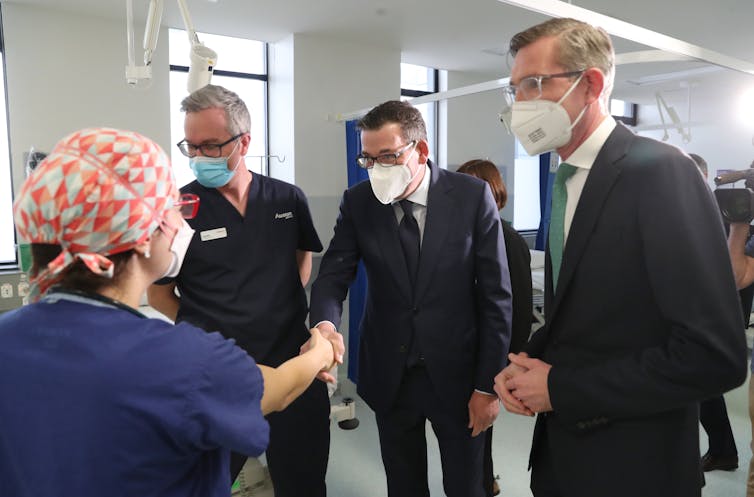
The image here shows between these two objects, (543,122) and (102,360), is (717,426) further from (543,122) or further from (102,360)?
(102,360)

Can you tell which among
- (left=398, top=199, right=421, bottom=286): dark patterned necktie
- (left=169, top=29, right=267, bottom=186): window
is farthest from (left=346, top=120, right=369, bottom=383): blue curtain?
(left=398, top=199, right=421, bottom=286): dark patterned necktie

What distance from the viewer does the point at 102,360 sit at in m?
0.74

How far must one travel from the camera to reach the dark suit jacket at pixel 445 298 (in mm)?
1623

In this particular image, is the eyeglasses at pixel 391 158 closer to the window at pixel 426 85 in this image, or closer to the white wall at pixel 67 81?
the white wall at pixel 67 81

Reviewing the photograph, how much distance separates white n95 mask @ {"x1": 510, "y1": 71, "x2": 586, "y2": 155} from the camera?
1.17 metres

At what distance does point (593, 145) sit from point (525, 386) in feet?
1.79

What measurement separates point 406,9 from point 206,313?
10.4 feet

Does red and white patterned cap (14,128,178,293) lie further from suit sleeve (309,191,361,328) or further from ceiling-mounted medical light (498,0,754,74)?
ceiling-mounted medical light (498,0,754,74)

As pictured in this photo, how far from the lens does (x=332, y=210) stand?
4996mm

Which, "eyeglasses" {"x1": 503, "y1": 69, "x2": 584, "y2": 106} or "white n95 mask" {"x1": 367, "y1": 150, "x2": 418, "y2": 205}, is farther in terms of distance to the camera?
"white n95 mask" {"x1": 367, "y1": 150, "x2": 418, "y2": 205}

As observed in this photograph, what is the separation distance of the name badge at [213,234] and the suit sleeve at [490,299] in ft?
2.74

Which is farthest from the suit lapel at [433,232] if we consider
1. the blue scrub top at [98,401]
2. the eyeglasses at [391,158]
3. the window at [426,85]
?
the window at [426,85]

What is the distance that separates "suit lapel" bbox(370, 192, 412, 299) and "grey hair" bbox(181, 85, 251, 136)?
549 millimetres

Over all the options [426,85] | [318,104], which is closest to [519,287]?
[318,104]
